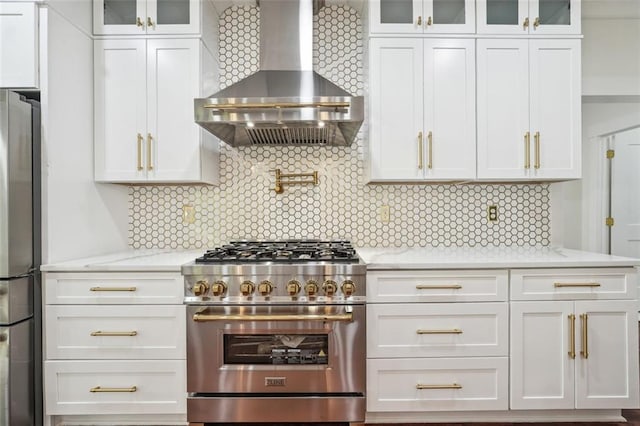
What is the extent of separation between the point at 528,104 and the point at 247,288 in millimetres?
2021

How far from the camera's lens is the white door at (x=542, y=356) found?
2100 millimetres

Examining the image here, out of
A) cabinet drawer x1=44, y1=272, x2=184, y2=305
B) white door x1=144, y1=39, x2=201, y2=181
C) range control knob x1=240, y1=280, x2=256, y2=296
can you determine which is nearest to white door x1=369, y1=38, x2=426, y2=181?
range control knob x1=240, y1=280, x2=256, y2=296

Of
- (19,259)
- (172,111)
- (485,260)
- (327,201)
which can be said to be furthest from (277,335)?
(172,111)

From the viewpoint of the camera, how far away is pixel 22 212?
1.96m

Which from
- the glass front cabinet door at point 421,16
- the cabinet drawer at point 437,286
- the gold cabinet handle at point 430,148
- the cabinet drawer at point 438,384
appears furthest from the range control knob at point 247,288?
the glass front cabinet door at point 421,16

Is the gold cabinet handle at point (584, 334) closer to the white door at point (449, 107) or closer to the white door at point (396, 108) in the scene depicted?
the white door at point (449, 107)

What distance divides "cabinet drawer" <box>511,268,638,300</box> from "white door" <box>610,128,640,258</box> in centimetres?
285

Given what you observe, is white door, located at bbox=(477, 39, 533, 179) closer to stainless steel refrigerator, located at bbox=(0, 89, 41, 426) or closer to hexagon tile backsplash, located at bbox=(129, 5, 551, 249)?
hexagon tile backsplash, located at bbox=(129, 5, 551, 249)

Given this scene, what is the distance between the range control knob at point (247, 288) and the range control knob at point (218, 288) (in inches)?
3.7

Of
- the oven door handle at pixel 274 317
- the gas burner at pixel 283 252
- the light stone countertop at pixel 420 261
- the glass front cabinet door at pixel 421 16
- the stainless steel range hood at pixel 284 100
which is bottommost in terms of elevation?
the oven door handle at pixel 274 317

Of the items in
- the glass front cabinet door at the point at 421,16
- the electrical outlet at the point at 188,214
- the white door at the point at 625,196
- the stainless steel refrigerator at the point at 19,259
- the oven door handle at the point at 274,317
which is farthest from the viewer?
the white door at the point at 625,196

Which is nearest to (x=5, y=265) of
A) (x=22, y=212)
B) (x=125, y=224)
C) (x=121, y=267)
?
(x=22, y=212)

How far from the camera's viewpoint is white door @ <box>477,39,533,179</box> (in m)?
2.43

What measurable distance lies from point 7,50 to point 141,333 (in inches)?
64.4
